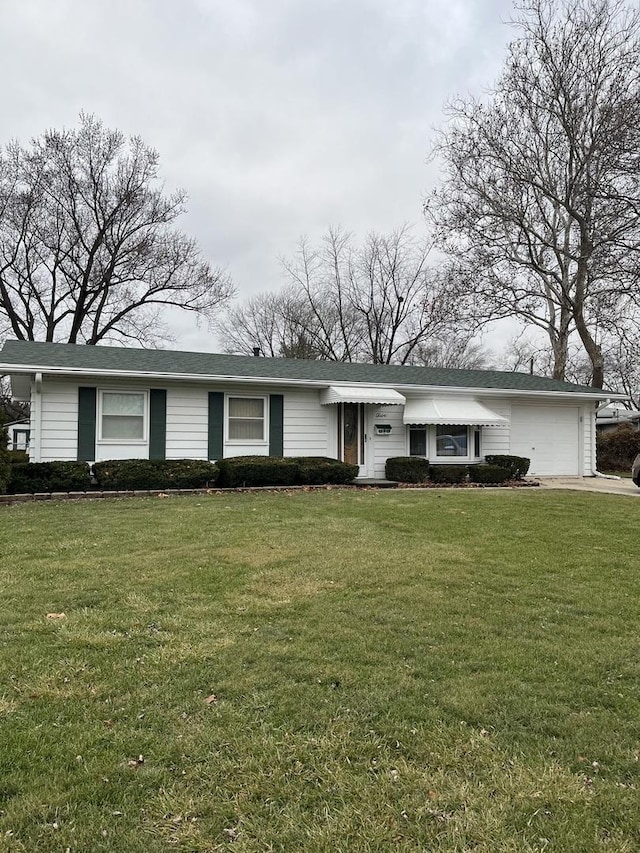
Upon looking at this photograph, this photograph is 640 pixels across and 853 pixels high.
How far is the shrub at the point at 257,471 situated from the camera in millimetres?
12750

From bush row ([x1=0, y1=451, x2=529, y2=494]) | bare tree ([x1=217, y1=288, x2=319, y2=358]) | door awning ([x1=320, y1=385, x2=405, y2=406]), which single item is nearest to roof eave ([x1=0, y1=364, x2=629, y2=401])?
door awning ([x1=320, y1=385, x2=405, y2=406])

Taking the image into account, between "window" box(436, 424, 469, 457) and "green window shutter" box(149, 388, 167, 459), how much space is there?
7.72 metres

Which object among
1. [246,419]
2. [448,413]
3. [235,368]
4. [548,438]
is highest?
[235,368]

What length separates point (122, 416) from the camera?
13.0 meters

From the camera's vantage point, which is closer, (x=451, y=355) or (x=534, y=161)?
(x=534, y=161)

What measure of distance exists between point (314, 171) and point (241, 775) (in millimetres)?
21794

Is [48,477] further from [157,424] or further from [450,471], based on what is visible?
[450,471]

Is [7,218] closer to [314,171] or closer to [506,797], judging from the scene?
[314,171]

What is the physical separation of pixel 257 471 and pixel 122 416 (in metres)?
3.54

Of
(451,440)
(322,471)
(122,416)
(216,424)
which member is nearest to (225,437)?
(216,424)

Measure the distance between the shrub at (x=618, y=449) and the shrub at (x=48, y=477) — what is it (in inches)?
788

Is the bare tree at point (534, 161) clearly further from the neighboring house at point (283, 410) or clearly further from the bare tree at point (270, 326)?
the bare tree at point (270, 326)

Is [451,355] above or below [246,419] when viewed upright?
above

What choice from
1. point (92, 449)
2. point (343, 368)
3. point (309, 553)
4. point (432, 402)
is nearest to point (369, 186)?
point (343, 368)
